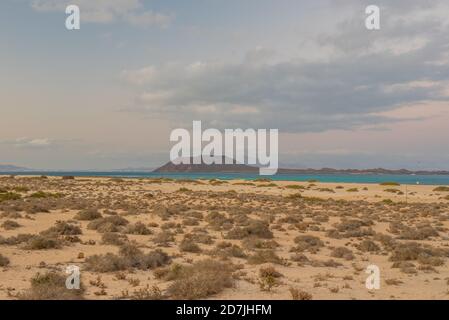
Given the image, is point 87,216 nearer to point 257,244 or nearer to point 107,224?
point 107,224

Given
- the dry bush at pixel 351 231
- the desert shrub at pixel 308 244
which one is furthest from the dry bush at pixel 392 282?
the dry bush at pixel 351 231

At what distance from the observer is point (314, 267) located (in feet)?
54.0

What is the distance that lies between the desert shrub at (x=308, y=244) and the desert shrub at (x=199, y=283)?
24.3 ft

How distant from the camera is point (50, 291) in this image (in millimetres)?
11000

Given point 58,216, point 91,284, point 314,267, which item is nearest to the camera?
point 91,284

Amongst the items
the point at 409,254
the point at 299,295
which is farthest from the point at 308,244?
the point at 299,295

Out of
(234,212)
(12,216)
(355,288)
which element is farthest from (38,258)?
(234,212)

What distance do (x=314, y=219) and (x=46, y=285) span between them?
2285cm

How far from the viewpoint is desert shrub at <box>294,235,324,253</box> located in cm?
1994

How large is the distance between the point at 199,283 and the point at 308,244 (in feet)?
33.3

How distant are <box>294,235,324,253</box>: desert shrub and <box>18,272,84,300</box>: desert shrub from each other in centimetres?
1079
